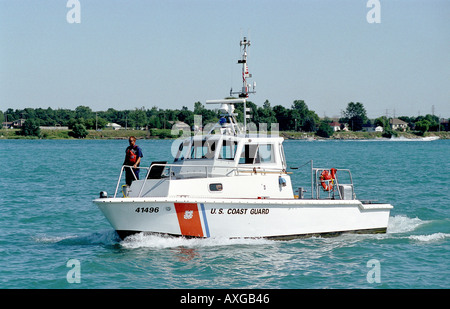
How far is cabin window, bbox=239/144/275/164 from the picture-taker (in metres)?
16.9

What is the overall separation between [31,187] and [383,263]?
2321cm

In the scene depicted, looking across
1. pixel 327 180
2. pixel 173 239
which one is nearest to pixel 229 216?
pixel 173 239

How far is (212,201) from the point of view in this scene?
15.0m

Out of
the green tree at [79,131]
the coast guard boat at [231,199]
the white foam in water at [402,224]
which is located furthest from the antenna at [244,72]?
the green tree at [79,131]

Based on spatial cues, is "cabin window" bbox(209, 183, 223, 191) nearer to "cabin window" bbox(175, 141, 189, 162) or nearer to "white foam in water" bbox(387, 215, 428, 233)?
"cabin window" bbox(175, 141, 189, 162)

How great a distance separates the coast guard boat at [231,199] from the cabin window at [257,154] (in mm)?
29

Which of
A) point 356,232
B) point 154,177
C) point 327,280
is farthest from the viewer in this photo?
point 356,232

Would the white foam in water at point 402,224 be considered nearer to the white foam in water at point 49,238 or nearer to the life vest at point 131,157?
the life vest at point 131,157

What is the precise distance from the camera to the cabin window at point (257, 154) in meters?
16.9

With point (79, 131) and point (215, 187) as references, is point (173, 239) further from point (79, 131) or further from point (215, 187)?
point (79, 131)

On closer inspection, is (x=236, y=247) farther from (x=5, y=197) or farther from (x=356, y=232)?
(x=5, y=197)

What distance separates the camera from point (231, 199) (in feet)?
50.2

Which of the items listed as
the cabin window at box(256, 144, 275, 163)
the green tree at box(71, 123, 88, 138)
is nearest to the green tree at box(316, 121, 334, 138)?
the green tree at box(71, 123, 88, 138)
